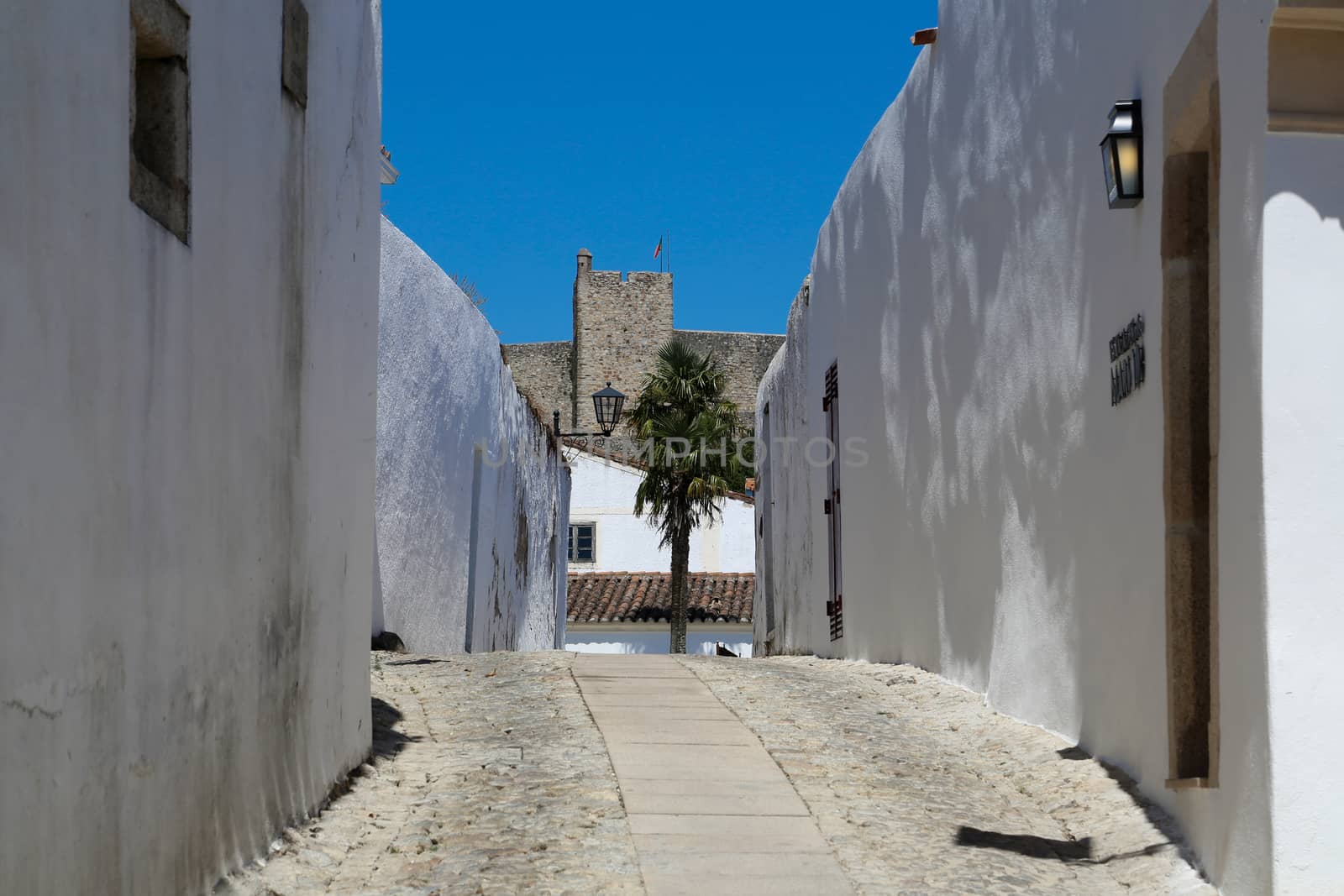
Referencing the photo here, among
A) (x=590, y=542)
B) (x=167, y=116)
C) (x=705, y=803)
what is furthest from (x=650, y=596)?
(x=167, y=116)

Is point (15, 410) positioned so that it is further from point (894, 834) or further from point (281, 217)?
point (894, 834)

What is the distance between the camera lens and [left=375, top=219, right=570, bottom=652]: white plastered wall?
34.8 ft

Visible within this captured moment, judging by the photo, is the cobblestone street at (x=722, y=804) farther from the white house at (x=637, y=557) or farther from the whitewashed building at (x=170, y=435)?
the white house at (x=637, y=557)

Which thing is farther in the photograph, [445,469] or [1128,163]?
[445,469]

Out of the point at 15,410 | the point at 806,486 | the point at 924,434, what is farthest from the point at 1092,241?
the point at 806,486

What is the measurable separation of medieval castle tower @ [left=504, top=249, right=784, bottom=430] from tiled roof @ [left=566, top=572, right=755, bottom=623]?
2174 centimetres

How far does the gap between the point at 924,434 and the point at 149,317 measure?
612cm

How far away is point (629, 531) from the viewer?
3141 centimetres

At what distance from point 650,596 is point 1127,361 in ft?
78.5

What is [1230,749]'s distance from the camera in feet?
14.2

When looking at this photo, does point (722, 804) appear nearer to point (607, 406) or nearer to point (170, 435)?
point (170, 435)

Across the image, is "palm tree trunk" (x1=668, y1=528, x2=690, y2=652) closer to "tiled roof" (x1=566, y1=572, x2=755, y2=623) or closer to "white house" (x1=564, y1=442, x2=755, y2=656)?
"tiled roof" (x1=566, y1=572, x2=755, y2=623)

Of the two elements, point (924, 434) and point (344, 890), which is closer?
point (344, 890)

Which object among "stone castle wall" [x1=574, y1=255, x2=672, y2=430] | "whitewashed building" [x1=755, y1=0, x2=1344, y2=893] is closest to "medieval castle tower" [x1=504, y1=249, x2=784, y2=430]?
"stone castle wall" [x1=574, y1=255, x2=672, y2=430]
